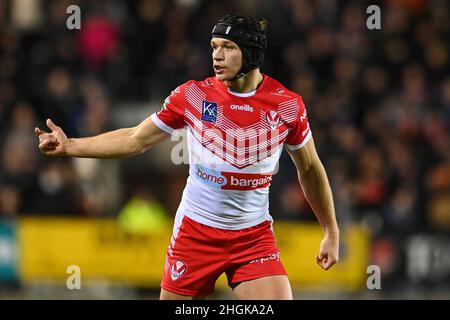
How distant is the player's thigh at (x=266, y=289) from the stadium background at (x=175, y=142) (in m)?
6.38

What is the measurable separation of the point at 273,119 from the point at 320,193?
68cm

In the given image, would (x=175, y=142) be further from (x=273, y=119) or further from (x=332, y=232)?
(x=273, y=119)

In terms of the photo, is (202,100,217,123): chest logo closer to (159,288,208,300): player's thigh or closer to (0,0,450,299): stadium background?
(159,288,208,300): player's thigh

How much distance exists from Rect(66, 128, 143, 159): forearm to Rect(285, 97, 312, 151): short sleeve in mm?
992

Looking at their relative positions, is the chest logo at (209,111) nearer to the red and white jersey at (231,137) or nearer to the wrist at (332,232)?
the red and white jersey at (231,137)

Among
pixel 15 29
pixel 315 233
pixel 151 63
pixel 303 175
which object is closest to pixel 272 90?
pixel 303 175

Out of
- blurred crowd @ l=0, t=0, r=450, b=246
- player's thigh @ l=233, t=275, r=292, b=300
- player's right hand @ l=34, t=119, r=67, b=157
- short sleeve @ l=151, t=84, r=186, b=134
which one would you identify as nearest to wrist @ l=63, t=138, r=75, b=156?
player's right hand @ l=34, t=119, r=67, b=157

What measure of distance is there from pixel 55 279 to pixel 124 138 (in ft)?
22.0

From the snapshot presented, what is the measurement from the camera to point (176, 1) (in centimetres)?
1557

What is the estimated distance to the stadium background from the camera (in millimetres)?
12977

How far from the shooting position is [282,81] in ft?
46.8

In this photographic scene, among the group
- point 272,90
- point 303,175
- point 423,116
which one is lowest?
point 423,116

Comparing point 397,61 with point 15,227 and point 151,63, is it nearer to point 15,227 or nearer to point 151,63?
point 151,63

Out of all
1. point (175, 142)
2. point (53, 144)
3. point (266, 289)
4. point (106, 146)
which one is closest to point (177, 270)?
point (266, 289)
